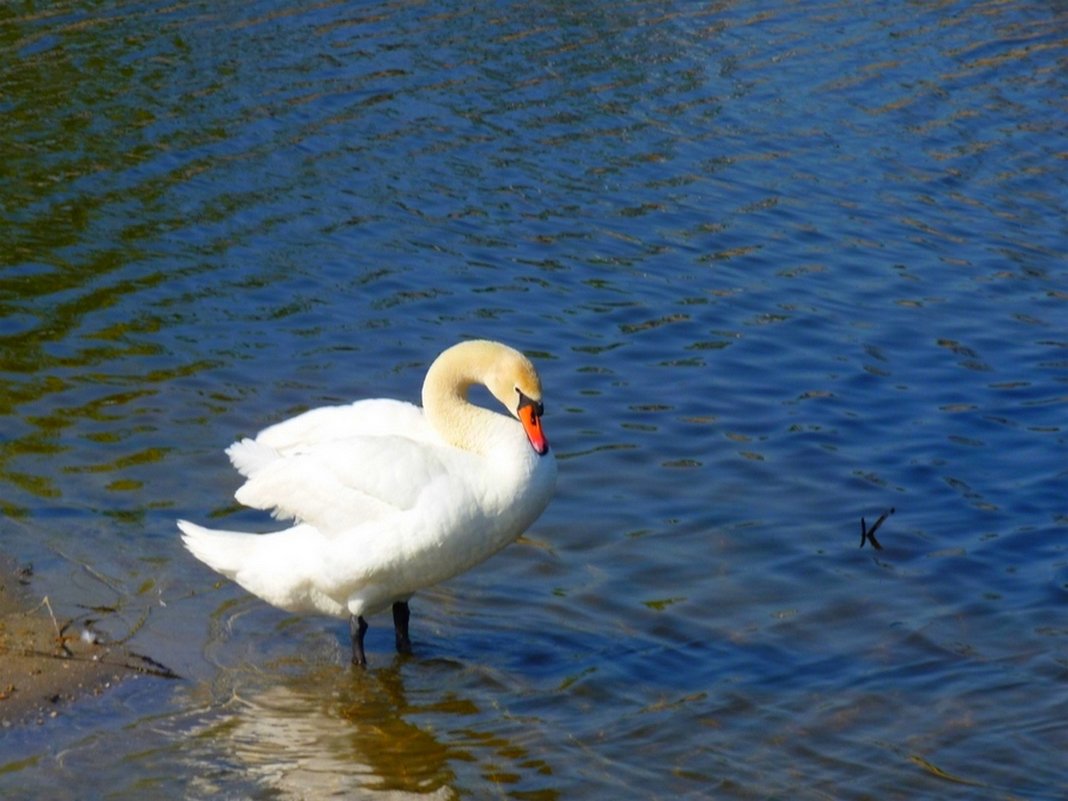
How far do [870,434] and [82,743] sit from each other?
4.81 metres

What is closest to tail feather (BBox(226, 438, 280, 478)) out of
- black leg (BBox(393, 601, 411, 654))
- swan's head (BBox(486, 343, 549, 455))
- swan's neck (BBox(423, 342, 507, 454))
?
swan's neck (BBox(423, 342, 507, 454))

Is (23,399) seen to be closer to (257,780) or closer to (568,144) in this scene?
(257,780)

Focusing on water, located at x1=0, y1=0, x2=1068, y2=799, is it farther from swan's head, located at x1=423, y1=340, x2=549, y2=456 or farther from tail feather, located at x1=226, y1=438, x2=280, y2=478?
swan's head, located at x1=423, y1=340, x2=549, y2=456

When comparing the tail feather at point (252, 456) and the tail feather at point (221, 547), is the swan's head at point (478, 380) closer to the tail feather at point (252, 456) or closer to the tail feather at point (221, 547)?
the tail feather at point (252, 456)

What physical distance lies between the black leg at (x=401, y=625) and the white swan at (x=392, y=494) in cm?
7

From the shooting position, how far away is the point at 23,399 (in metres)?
9.28

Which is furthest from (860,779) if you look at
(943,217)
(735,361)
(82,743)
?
(943,217)

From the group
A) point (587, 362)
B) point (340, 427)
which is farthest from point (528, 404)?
point (587, 362)

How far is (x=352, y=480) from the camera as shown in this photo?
6.64m

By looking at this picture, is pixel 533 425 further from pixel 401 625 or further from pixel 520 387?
pixel 401 625

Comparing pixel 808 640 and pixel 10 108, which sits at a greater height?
pixel 10 108

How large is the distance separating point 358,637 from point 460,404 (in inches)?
41.9

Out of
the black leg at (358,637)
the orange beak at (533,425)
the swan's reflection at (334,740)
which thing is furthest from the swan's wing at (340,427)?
the swan's reflection at (334,740)

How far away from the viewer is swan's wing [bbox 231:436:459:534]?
259 inches
